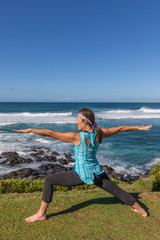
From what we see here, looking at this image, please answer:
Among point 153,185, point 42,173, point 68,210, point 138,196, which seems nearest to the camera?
point 68,210

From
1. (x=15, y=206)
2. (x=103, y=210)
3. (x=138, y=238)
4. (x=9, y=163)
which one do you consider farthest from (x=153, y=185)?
(x=9, y=163)

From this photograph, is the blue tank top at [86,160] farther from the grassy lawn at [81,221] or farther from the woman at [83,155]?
the grassy lawn at [81,221]

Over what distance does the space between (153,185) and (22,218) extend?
14.9 ft

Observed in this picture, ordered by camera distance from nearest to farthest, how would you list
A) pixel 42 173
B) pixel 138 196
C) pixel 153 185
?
pixel 138 196, pixel 153 185, pixel 42 173

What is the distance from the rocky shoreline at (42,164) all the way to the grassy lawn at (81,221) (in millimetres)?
7064

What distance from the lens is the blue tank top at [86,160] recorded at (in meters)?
3.60

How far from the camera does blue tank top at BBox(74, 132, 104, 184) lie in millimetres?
3604

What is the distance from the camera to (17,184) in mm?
6762

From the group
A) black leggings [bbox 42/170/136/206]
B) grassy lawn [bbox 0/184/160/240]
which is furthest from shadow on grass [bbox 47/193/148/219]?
black leggings [bbox 42/170/136/206]

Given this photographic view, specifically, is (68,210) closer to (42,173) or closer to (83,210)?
(83,210)

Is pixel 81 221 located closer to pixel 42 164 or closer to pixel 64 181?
pixel 64 181

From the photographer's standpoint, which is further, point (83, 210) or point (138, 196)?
point (138, 196)

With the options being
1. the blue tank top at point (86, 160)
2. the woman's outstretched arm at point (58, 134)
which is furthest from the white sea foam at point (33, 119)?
the blue tank top at point (86, 160)

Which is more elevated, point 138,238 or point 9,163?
point 138,238
